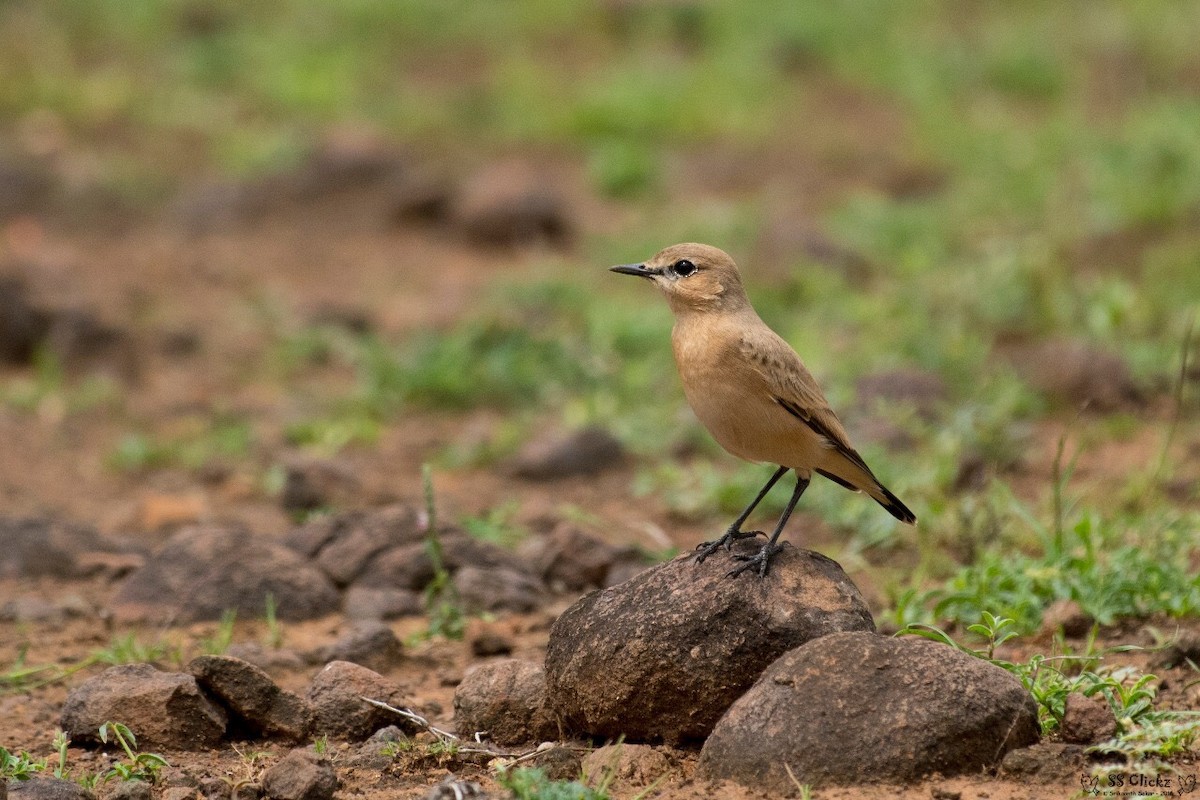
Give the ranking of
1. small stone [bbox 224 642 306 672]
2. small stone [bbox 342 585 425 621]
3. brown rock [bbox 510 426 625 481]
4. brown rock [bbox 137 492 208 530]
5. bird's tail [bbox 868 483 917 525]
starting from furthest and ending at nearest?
brown rock [bbox 510 426 625 481] < brown rock [bbox 137 492 208 530] < small stone [bbox 342 585 425 621] < small stone [bbox 224 642 306 672] < bird's tail [bbox 868 483 917 525]

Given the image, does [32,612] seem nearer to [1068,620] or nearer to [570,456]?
[570,456]

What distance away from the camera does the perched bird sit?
546cm

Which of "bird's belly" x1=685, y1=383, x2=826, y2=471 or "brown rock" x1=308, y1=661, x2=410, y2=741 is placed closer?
"brown rock" x1=308, y1=661, x2=410, y2=741

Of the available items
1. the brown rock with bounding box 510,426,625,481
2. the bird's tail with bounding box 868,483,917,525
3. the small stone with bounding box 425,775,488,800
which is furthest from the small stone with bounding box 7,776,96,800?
the brown rock with bounding box 510,426,625,481

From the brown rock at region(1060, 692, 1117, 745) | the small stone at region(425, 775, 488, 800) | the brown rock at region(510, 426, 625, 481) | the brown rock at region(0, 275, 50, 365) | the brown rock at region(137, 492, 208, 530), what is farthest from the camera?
the brown rock at region(0, 275, 50, 365)

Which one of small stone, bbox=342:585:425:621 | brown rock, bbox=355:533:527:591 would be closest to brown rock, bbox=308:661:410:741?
small stone, bbox=342:585:425:621

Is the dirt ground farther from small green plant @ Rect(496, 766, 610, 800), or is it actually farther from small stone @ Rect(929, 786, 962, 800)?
small green plant @ Rect(496, 766, 610, 800)

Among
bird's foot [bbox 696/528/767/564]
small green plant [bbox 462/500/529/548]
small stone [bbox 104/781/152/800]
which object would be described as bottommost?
small green plant [bbox 462/500/529/548]

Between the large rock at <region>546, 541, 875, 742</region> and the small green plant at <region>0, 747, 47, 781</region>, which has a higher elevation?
the large rock at <region>546, 541, 875, 742</region>

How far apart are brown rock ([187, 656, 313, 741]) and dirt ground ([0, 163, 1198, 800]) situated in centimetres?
9

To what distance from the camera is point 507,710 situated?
5051 millimetres

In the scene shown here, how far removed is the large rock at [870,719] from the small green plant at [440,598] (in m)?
2.07

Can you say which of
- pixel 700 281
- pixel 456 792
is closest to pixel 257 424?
pixel 700 281

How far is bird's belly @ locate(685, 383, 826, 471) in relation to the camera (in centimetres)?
545
